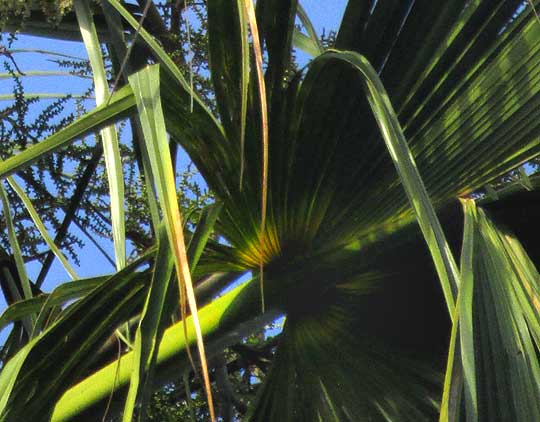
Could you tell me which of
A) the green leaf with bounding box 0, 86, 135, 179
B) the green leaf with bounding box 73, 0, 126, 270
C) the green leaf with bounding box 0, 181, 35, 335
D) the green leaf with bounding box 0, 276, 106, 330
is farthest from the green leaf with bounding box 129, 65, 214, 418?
the green leaf with bounding box 0, 181, 35, 335

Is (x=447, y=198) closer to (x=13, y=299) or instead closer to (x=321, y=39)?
(x=321, y=39)

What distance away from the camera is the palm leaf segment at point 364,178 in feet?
5.26

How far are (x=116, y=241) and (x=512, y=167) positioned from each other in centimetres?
57

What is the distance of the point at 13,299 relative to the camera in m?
2.32

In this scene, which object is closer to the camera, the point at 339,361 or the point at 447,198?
the point at 447,198

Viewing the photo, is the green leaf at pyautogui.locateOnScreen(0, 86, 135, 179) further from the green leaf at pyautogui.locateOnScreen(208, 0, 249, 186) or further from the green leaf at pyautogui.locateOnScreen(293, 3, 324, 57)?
the green leaf at pyautogui.locateOnScreen(293, 3, 324, 57)

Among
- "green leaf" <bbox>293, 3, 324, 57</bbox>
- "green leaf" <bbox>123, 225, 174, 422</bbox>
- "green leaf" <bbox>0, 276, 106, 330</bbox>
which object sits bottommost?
"green leaf" <bbox>123, 225, 174, 422</bbox>

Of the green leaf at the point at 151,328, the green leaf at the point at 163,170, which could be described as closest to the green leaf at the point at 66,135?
the green leaf at the point at 163,170

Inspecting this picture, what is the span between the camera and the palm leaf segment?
1604mm

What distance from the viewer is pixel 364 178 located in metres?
1.72

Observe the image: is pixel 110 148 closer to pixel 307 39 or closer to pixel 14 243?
pixel 14 243

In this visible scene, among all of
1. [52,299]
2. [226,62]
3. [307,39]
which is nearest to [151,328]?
[52,299]

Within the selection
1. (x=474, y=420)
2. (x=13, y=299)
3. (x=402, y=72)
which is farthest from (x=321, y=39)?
(x=474, y=420)

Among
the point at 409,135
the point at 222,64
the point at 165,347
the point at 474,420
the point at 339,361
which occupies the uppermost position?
the point at 222,64
